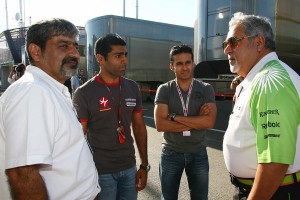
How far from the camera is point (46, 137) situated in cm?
144

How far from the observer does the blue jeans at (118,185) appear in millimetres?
2584

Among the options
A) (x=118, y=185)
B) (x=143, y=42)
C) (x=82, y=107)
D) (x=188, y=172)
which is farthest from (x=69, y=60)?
(x=143, y=42)

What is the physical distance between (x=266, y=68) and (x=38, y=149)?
1.29 metres

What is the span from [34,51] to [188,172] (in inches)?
76.5

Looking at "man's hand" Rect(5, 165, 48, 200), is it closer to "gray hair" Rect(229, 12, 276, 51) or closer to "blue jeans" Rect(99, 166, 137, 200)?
"blue jeans" Rect(99, 166, 137, 200)

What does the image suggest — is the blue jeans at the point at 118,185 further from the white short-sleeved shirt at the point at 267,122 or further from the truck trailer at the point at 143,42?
the truck trailer at the point at 143,42

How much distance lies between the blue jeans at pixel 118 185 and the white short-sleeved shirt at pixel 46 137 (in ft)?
2.61

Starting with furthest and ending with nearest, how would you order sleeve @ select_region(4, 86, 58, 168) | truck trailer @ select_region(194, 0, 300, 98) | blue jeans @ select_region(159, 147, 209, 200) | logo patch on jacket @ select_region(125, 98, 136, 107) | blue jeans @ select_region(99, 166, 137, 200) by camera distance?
1. truck trailer @ select_region(194, 0, 300, 98)
2. blue jeans @ select_region(159, 147, 209, 200)
3. logo patch on jacket @ select_region(125, 98, 136, 107)
4. blue jeans @ select_region(99, 166, 137, 200)
5. sleeve @ select_region(4, 86, 58, 168)

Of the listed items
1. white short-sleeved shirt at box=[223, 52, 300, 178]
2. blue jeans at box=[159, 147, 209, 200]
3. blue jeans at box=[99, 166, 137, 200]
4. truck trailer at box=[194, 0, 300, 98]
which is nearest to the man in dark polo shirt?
blue jeans at box=[99, 166, 137, 200]

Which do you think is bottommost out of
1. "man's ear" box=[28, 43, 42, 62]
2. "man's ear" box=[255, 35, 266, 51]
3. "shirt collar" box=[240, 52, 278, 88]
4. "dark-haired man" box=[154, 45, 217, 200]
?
"dark-haired man" box=[154, 45, 217, 200]

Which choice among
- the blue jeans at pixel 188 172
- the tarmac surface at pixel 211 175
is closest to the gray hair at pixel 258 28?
the blue jeans at pixel 188 172

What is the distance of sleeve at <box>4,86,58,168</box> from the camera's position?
1.39m

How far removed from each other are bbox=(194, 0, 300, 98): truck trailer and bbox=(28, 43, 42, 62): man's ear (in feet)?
18.9

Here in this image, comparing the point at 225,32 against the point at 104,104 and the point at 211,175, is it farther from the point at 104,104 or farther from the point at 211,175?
the point at 104,104
